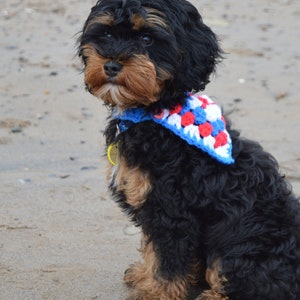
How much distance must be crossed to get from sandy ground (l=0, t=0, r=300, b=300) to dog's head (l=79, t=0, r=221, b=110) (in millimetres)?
1404

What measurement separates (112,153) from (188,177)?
53cm

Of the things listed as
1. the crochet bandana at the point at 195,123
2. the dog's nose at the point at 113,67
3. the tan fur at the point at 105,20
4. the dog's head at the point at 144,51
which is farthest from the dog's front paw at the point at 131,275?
the tan fur at the point at 105,20

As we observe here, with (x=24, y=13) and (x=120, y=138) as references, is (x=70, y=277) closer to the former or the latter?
(x=120, y=138)

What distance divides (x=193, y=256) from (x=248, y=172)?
62cm

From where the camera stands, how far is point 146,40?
14.2 ft

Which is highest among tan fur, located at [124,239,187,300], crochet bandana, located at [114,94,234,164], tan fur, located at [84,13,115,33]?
tan fur, located at [84,13,115,33]

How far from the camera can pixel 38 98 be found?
27.8 ft

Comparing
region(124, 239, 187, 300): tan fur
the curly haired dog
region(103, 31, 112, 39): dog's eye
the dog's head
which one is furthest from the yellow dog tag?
region(103, 31, 112, 39): dog's eye

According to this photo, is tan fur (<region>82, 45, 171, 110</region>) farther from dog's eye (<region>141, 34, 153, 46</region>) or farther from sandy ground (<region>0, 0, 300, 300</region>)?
sandy ground (<region>0, 0, 300, 300</region>)

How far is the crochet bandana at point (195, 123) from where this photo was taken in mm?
4492

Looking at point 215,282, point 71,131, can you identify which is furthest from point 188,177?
point 71,131

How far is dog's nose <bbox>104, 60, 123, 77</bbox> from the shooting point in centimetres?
427

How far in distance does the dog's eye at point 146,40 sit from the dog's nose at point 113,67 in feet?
0.65

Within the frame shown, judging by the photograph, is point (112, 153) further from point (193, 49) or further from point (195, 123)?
point (193, 49)
